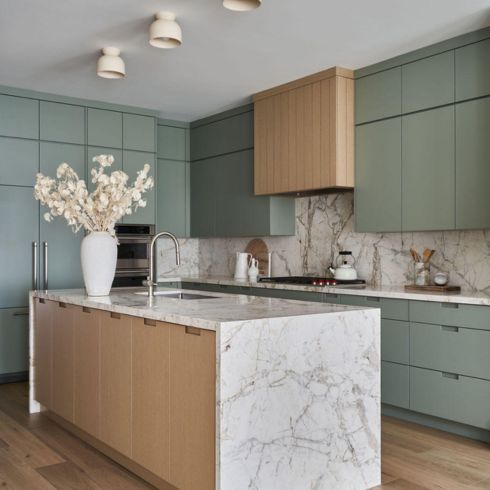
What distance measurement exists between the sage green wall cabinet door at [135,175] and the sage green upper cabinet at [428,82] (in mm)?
2713

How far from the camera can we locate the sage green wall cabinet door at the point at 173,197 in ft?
21.1

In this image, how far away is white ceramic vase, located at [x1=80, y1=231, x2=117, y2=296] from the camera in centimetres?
369

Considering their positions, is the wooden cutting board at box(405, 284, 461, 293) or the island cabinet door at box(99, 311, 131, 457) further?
the wooden cutting board at box(405, 284, 461, 293)

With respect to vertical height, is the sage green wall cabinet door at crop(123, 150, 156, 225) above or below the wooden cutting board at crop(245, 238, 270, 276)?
above

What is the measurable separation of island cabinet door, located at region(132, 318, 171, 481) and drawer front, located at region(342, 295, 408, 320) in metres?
1.93

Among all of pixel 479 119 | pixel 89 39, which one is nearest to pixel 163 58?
pixel 89 39

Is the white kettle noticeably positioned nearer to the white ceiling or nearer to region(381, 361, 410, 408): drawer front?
the white ceiling

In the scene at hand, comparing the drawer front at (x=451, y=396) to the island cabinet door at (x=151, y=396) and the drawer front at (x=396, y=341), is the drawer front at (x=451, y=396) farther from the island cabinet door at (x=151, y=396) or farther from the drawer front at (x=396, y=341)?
the island cabinet door at (x=151, y=396)

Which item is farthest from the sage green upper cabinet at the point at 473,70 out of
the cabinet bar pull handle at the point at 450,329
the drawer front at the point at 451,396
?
the drawer front at the point at 451,396

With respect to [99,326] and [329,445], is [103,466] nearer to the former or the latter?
[99,326]

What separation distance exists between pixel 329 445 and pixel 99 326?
1408mm

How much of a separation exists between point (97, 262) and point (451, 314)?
2.20 meters

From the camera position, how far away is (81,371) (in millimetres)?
3521

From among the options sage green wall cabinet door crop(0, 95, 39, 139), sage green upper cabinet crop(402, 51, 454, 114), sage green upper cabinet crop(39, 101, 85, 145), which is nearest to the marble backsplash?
sage green upper cabinet crop(402, 51, 454, 114)
